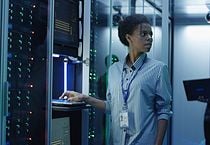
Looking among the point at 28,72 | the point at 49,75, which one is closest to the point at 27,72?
the point at 28,72

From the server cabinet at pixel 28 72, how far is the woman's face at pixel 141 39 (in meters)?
0.49

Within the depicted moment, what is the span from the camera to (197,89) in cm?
243

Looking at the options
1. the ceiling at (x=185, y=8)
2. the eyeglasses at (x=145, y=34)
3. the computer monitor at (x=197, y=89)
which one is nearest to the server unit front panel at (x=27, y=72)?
the eyeglasses at (x=145, y=34)

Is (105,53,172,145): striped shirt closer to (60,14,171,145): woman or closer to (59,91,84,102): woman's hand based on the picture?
(60,14,171,145): woman

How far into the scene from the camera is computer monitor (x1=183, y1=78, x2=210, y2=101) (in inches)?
94.3

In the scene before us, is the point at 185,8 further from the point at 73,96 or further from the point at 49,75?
the point at 49,75

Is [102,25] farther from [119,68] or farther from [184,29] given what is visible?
[184,29]

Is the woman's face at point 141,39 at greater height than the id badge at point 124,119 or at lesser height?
greater

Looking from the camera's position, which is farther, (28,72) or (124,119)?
(124,119)

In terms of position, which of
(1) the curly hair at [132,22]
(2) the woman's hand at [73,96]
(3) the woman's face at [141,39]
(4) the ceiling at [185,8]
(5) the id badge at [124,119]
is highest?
(4) the ceiling at [185,8]

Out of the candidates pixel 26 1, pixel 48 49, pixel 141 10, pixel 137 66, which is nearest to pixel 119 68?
pixel 137 66

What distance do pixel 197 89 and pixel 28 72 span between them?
3.61 ft

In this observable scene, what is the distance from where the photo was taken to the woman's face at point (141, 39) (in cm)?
214

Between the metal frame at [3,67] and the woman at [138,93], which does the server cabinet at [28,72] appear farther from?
the woman at [138,93]
